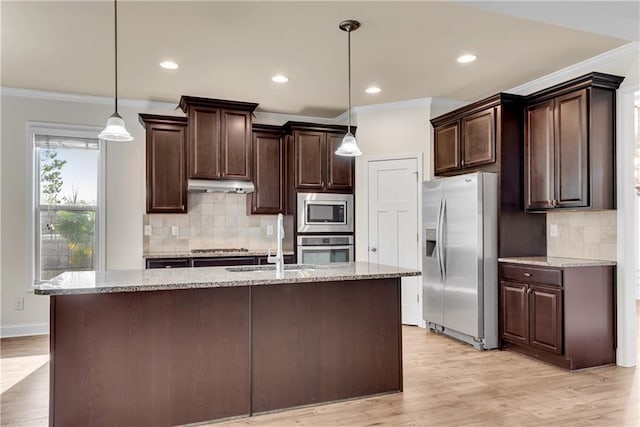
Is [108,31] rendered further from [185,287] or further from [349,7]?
[185,287]

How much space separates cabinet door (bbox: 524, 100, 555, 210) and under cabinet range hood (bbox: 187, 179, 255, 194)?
2.89m

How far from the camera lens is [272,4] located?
284cm

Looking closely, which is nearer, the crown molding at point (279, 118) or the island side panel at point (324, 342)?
the island side panel at point (324, 342)

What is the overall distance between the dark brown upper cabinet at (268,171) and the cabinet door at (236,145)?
0.32m

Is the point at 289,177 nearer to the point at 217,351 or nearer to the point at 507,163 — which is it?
the point at 507,163

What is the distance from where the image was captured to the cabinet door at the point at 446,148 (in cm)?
470

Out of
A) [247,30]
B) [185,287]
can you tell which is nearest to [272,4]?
[247,30]

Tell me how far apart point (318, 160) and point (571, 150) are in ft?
8.88

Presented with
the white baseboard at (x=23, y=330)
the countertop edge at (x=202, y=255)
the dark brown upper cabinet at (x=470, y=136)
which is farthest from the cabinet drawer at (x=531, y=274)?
the white baseboard at (x=23, y=330)

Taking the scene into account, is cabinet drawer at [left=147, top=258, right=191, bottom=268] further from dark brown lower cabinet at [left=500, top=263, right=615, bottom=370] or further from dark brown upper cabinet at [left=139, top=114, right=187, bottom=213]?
dark brown lower cabinet at [left=500, top=263, right=615, bottom=370]

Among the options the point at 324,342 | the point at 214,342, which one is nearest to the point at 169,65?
the point at 214,342

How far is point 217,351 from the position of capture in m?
2.65

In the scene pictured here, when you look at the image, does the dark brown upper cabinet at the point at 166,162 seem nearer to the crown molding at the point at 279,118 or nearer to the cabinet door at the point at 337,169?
the crown molding at the point at 279,118

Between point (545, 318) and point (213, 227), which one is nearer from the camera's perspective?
point (545, 318)
